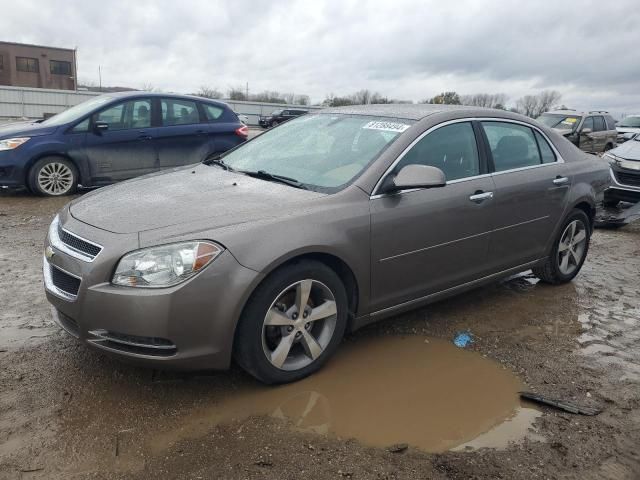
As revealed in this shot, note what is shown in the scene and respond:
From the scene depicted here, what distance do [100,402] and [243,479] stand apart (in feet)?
3.36

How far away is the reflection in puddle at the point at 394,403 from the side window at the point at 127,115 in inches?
242

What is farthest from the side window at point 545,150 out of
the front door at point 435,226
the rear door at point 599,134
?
the rear door at point 599,134

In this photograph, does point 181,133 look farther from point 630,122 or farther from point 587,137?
point 630,122

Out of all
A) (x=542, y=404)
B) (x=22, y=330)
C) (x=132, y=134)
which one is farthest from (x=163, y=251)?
(x=132, y=134)

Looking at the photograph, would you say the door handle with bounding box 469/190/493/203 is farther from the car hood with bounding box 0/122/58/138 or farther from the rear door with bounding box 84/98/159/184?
the car hood with bounding box 0/122/58/138

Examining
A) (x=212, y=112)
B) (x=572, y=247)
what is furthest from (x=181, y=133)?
(x=572, y=247)

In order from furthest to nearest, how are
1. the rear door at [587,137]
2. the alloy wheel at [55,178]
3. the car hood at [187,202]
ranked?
the rear door at [587,137]
the alloy wheel at [55,178]
the car hood at [187,202]

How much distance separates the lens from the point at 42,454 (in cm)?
250

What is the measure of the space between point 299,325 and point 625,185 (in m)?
Result: 7.58

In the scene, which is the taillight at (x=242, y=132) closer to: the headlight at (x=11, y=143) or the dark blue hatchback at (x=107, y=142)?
the dark blue hatchback at (x=107, y=142)

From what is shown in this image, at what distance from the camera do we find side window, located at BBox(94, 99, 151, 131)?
8211 millimetres

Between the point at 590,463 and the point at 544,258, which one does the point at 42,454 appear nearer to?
the point at 590,463

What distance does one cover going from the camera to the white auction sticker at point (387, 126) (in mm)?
3822

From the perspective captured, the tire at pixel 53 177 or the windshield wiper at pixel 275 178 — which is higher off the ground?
the windshield wiper at pixel 275 178
